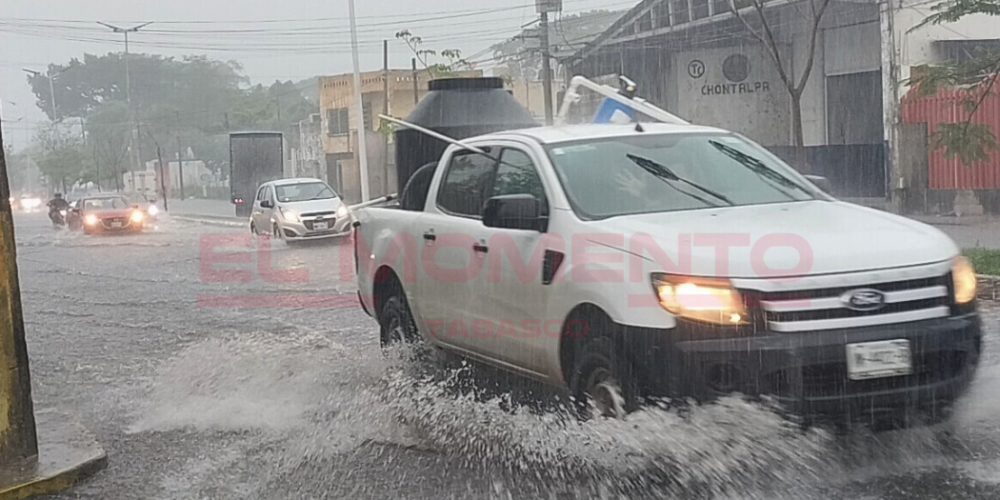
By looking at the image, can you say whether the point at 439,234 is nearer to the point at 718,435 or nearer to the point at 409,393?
the point at 409,393

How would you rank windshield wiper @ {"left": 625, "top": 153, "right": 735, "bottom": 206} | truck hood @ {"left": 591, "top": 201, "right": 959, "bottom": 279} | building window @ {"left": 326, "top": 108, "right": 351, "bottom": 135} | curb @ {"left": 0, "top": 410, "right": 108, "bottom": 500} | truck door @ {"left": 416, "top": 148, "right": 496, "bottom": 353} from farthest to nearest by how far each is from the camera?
building window @ {"left": 326, "top": 108, "right": 351, "bottom": 135}
truck door @ {"left": 416, "top": 148, "right": 496, "bottom": 353}
windshield wiper @ {"left": 625, "top": 153, "right": 735, "bottom": 206}
curb @ {"left": 0, "top": 410, "right": 108, "bottom": 500}
truck hood @ {"left": 591, "top": 201, "right": 959, "bottom": 279}

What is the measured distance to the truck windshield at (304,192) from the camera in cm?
2433

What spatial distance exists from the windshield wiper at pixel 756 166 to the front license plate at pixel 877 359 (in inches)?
65.7

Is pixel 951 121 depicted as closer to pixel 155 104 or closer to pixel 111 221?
pixel 111 221

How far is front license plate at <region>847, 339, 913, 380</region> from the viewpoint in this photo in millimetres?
4738

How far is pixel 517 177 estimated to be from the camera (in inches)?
258

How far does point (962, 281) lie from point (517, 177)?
245 centimetres

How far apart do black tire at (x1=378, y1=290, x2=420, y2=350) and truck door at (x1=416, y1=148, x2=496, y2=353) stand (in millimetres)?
296

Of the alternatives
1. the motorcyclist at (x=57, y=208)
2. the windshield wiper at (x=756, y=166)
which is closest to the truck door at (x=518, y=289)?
the windshield wiper at (x=756, y=166)

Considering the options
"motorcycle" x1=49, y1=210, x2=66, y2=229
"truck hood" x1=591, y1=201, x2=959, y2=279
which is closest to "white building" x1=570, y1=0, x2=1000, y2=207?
"truck hood" x1=591, y1=201, x2=959, y2=279

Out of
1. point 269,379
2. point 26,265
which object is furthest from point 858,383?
point 26,265

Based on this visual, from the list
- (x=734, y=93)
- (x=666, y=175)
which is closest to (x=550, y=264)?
(x=666, y=175)

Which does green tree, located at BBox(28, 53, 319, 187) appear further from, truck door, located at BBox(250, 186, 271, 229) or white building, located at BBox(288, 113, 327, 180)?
truck door, located at BBox(250, 186, 271, 229)

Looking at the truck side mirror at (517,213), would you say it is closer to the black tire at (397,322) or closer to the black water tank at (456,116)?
the black tire at (397,322)
